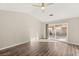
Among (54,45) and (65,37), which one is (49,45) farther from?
(65,37)

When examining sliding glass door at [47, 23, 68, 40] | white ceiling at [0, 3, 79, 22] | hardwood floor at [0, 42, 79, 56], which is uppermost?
white ceiling at [0, 3, 79, 22]

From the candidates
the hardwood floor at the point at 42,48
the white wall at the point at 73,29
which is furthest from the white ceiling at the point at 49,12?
the hardwood floor at the point at 42,48

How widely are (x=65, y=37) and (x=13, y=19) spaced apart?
1577 mm

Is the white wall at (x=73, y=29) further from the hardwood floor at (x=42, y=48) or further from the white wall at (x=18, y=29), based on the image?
the white wall at (x=18, y=29)

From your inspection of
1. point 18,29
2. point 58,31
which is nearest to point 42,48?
point 58,31

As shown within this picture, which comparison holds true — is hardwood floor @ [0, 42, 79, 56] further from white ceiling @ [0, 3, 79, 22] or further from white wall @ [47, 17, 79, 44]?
white ceiling @ [0, 3, 79, 22]

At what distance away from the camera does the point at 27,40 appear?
234 cm

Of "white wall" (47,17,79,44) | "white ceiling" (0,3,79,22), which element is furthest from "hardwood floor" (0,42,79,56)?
"white ceiling" (0,3,79,22)

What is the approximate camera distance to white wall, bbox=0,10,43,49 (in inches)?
90.6

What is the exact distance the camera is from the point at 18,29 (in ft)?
8.73

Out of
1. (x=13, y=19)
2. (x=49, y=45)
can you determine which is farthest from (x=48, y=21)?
(x=13, y=19)

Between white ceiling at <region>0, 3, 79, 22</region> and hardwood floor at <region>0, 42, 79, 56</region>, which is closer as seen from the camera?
white ceiling at <region>0, 3, 79, 22</region>

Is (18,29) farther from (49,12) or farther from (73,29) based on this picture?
(73,29)

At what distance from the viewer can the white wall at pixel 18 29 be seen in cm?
230
